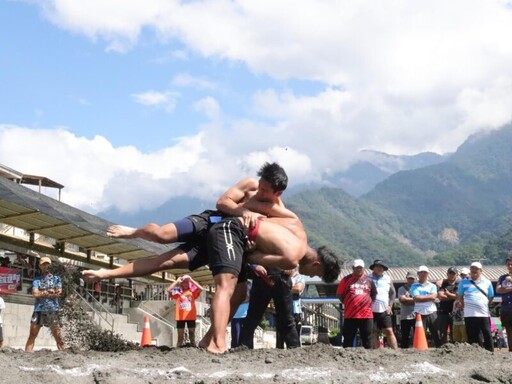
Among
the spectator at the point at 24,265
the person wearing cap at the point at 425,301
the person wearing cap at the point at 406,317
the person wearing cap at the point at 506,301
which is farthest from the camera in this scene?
the spectator at the point at 24,265

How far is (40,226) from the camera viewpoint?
687 inches

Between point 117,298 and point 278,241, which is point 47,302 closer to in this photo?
point 278,241

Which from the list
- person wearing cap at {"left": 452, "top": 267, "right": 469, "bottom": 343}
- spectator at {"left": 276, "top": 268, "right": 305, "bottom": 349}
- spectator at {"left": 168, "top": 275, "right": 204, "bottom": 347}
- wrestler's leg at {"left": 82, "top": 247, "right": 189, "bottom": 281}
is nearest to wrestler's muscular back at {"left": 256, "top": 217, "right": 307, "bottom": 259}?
wrestler's leg at {"left": 82, "top": 247, "right": 189, "bottom": 281}

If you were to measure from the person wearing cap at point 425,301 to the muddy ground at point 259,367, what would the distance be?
5482 millimetres

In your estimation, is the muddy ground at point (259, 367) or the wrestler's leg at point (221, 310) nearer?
the muddy ground at point (259, 367)

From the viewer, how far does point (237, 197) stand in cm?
651

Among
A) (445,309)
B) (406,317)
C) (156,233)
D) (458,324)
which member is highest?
(156,233)

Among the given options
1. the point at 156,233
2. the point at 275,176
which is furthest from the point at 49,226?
the point at 275,176

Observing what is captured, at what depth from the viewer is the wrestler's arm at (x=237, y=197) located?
6.29 m

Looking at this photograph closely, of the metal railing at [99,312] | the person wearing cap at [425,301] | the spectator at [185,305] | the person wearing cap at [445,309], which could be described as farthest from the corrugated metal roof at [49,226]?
the person wearing cap at [445,309]

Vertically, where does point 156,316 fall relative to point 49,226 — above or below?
below

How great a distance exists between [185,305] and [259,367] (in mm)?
7667

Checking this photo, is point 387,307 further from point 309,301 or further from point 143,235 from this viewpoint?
point 309,301

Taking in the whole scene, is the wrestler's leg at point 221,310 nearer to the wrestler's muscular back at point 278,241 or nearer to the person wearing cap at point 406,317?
the wrestler's muscular back at point 278,241
